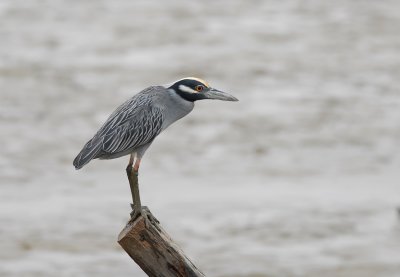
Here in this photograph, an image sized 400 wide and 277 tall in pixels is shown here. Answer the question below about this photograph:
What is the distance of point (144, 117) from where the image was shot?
805 centimetres

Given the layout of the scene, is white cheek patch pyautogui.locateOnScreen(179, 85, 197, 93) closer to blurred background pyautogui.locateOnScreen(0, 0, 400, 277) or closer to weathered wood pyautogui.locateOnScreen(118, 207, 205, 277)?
weathered wood pyautogui.locateOnScreen(118, 207, 205, 277)

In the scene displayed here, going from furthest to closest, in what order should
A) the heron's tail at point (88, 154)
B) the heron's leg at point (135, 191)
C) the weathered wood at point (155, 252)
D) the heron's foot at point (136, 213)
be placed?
the heron's leg at point (135, 191) → the heron's foot at point (136, 213) → the heron's tail at point (88, 154) → the weathered wood at point (155, 252)

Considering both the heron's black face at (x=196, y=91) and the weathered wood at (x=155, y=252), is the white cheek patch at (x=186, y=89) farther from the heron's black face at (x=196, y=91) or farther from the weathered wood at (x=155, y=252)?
the weathered wood at (x=155, y=252)

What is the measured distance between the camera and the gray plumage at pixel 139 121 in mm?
7875

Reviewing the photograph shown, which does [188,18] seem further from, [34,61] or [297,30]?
[34,61]

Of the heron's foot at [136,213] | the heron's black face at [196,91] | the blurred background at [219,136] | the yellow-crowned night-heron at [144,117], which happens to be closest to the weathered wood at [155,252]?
the heron's foot at [136,213]

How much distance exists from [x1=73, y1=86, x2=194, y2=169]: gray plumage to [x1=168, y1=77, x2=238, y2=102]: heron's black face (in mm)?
67

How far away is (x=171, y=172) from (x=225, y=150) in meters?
1.27

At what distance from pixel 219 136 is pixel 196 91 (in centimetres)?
1090

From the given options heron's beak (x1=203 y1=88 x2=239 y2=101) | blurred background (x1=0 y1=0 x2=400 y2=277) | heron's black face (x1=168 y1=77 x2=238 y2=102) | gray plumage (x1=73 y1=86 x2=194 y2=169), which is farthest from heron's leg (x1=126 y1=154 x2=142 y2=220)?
blurred background (x1=0 y1=0 x2=400 y2=277)

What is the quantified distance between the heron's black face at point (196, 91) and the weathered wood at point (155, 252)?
1.05m

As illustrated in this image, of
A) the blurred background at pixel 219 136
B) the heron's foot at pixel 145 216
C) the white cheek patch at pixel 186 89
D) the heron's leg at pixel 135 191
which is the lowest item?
the heron's foot at pixel 145 216

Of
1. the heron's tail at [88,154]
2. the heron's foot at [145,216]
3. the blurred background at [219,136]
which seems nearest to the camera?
the heron's foot at [145,216]

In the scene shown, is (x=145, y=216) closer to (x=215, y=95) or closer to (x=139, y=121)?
(x=139, y=121)
